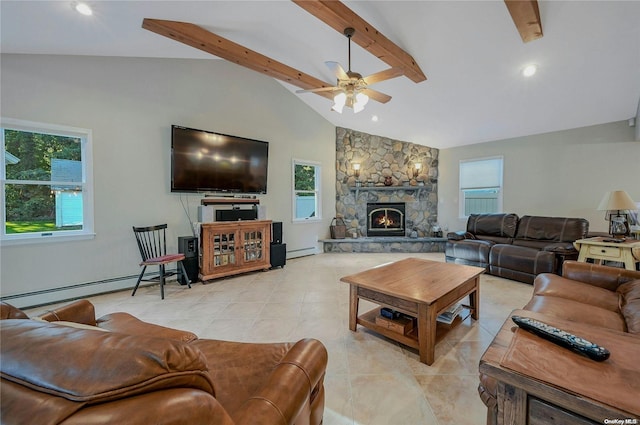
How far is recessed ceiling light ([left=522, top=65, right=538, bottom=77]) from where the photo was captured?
320 cm

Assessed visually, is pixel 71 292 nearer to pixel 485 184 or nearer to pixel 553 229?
pixel 553 229

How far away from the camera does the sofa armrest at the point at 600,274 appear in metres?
2.10

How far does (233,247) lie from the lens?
13.4 feet

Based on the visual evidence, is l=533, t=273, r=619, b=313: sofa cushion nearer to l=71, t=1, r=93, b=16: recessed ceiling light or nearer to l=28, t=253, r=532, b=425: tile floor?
l=28, t=253, r=532, b=425: tile floor

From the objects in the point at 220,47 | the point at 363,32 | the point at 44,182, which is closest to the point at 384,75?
the point at 363,32

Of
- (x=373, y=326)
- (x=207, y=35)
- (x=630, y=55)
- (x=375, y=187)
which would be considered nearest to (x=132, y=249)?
(x=207, y=35)

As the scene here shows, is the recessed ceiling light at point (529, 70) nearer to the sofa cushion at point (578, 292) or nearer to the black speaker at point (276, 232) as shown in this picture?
the sofa cushion at point (578, 292)

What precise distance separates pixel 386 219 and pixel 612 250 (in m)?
3.85

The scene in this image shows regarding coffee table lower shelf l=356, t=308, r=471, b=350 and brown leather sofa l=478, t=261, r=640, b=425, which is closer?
brown leather sofa l=478, t=261, r=640, b=425

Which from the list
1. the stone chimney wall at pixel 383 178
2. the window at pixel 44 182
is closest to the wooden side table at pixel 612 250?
the stone chimney wall at pixel 383 178

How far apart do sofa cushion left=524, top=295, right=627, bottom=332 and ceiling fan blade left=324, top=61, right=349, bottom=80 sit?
8.33ft

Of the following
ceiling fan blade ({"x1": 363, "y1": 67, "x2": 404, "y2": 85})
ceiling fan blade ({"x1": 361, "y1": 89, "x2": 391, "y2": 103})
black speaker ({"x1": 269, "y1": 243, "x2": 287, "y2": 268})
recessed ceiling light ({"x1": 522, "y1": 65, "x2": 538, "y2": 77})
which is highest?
recessed ceiling light ({"x1": 522, "y1": 65, "x2": 538, "y2": 77})

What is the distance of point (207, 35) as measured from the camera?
9.95 ft

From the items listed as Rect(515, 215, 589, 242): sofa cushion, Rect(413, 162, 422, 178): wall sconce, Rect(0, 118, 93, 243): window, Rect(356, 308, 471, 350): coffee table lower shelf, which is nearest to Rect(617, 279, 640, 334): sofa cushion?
Rect(356, 308, 471, 350): coffee table lower shelf
